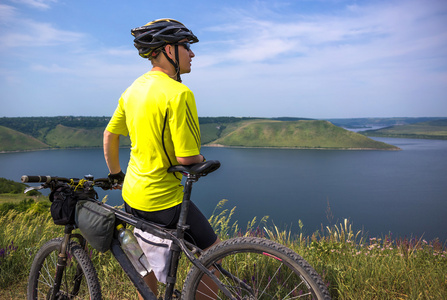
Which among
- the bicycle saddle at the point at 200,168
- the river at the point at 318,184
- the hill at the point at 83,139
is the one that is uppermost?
the bicycle saddle at the point at 200,168

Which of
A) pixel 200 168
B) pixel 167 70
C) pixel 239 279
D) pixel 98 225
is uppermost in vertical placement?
pixel 167 70

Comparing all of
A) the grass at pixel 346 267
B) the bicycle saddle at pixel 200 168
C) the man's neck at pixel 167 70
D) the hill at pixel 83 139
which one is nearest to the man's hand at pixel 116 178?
the bicycle saddle at pixel 200 168

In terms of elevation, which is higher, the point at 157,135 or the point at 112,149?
the point at 157,135

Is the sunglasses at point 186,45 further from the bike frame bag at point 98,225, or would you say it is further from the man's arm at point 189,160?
the bike frame bag at point 98,225

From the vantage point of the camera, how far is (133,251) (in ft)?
8.04

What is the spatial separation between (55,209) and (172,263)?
1.17 meters

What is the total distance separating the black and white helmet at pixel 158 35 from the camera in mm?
2207

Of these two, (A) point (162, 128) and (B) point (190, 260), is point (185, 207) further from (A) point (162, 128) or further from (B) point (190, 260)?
(A) point (162, 128)

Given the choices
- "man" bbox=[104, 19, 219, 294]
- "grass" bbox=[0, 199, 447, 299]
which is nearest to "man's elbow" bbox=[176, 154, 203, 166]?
"man" bbox=[104, 19, 219, 294]

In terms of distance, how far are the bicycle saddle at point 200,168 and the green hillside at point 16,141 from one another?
18973 centimetres

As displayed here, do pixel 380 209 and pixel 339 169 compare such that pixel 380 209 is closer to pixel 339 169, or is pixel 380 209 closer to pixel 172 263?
pixel 339 169

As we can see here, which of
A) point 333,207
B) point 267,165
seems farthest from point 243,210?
point 267,165

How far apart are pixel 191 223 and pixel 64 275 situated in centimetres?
151

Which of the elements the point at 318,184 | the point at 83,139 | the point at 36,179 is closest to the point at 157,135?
the point at 36,179
